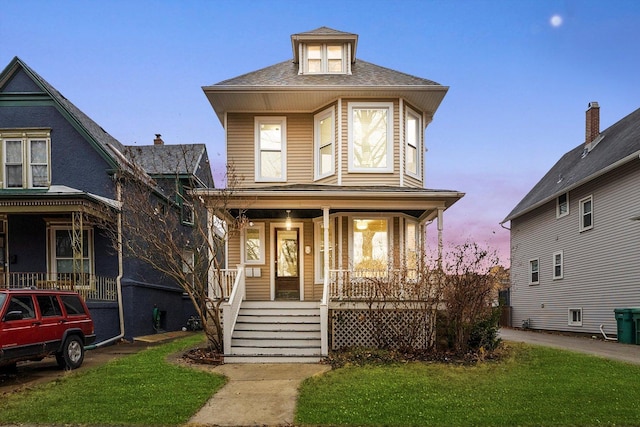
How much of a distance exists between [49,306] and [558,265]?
64.4 ft

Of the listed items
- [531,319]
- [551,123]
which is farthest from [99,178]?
[551,123]

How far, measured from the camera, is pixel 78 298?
34.6ft

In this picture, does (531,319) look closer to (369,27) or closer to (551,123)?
(551,123)

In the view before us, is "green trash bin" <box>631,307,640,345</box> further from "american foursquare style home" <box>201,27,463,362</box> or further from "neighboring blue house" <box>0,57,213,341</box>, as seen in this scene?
"neighboring blue house" <box>0,57,213,341</box>

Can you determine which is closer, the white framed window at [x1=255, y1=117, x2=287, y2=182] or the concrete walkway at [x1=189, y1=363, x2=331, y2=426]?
the concrete walkway at [x1=189, y1=363, x2=331, y2=426]

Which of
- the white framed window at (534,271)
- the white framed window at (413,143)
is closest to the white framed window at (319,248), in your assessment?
the white framed window at (413,143)

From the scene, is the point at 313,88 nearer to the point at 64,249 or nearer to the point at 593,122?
the point at 64,249

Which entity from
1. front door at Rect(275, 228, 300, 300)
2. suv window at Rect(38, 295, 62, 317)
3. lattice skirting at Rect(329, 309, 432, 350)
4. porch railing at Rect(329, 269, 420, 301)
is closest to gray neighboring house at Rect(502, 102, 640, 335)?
porch railing at Rect(329, 269, 420, 301)

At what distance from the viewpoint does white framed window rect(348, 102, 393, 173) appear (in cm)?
1362

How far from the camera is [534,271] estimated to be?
22391 mm

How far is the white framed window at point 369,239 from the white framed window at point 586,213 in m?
9.47

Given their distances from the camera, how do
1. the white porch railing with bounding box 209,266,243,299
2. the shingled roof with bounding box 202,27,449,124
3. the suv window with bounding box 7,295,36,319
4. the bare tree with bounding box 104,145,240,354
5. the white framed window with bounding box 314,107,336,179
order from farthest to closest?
the white framed window with bounding box 314,107,336,179 → the shingled roof with bounding box 202,27,449,124 → the white porch railing with bounding box 209,266,243,299 → the bare tree with bounding box 104,145,240,354 → the suv window with bounding box 7,295,36,319

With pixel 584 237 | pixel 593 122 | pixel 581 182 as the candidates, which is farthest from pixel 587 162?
pixel 584 237

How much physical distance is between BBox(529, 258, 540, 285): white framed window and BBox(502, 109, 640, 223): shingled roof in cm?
257
